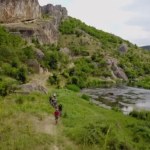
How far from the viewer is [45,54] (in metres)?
95.4

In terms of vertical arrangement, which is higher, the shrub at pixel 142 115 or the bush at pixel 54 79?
the bush at pixel 54 79

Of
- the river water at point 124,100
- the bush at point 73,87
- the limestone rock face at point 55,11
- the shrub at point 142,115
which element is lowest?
the river water at point 124,100

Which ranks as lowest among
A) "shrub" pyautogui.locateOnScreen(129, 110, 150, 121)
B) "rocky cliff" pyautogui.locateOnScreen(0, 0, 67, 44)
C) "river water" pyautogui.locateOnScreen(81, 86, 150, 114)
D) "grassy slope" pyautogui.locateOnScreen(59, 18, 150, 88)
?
"river water" pyautogui.locateOnScreen(81, 86, 150, 114)

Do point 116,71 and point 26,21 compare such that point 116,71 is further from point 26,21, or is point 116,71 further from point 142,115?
point 142,115

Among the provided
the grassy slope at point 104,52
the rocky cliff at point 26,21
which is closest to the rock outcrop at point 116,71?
the grassy slope at point 104,52

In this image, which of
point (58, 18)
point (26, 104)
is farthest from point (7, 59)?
point (58, 18)

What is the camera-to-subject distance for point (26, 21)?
121m

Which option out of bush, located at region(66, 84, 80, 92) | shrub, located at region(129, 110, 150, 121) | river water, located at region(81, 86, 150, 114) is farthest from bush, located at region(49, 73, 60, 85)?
shrub, located at region(129, 110, 150, 121)

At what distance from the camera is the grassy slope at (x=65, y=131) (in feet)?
93.5

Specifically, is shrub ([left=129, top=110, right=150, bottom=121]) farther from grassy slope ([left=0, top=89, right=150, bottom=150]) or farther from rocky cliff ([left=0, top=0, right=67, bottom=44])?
rocky cliff ([left=0, top=0, right=67, bottom=44])

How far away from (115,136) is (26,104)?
41.2 ft

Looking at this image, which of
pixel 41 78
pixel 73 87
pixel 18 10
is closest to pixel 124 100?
pixel 73 87

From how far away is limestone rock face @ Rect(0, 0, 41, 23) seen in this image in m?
113

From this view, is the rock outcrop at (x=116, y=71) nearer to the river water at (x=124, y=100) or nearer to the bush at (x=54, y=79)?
the river water at (x=124, y=100)
